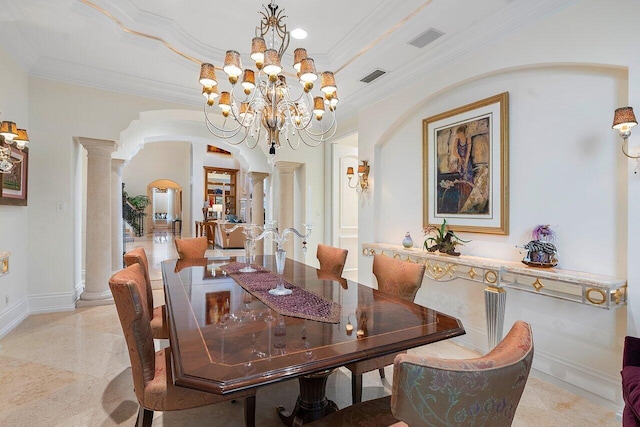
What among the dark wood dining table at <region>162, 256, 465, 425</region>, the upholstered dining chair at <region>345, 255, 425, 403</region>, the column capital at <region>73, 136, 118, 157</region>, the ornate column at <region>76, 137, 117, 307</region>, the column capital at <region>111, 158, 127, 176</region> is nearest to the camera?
the dark wood dining table at <region>162, 256, 465, 425</region>

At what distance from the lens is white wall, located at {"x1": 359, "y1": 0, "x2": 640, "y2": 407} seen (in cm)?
208

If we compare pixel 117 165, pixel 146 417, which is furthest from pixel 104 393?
pixel 117 165

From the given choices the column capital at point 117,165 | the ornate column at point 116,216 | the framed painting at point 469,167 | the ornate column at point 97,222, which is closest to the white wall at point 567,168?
the framed painting at point 469,167

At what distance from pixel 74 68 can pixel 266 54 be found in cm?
294

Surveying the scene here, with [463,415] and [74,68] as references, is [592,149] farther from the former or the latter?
[74,68]

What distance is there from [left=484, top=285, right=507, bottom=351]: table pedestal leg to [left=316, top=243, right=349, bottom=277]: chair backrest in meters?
1.18

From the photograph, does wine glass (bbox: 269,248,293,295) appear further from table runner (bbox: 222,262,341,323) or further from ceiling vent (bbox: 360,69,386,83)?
ceiling vent (bbox: 360,69,386,83)

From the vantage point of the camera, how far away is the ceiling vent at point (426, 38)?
285cm

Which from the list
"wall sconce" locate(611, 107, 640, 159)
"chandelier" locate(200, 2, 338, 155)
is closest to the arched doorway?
"chandelier" locate(200, 2, 338, 155)

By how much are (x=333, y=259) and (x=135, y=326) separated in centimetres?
174

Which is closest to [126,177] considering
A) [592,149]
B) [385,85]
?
[385,85]

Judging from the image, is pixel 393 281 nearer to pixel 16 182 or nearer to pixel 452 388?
→ pixel 452 388

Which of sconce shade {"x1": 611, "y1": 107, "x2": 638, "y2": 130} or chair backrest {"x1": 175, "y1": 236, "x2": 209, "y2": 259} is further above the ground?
sconce shade {"x1": 611, "y1": 107, "x2": 638, "y2": 130}

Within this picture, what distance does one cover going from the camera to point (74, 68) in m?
3.65
